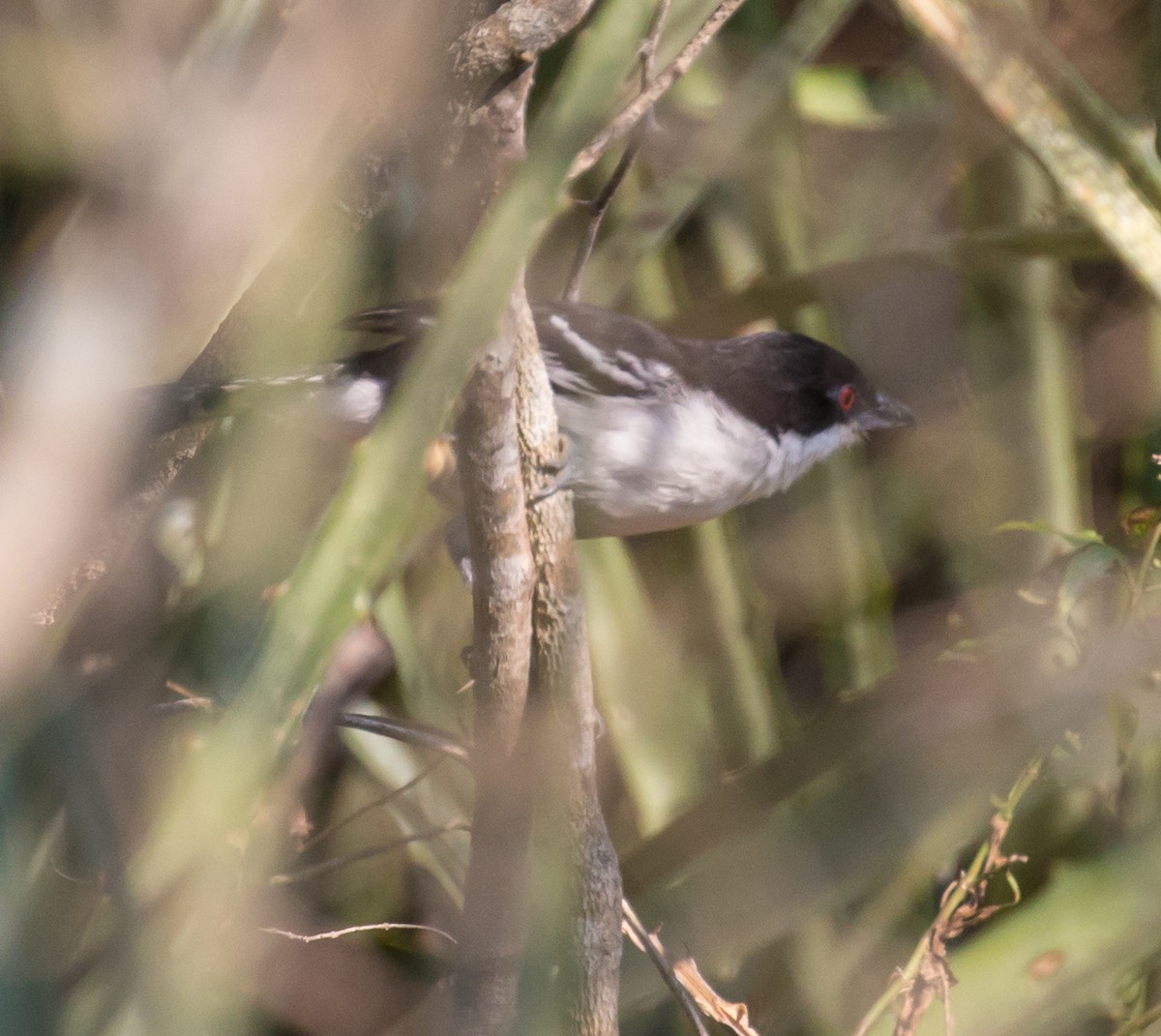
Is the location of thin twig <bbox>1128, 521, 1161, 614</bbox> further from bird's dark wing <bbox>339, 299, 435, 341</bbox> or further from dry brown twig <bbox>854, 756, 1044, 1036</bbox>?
bird's dark wing <bbox>339, 299, 435, 341</bbox>

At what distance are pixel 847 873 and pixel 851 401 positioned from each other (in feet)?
3.63

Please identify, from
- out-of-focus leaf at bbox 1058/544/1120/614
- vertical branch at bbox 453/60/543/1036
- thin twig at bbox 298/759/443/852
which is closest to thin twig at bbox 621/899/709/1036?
vertical branch at bbox 453/60/543/1036

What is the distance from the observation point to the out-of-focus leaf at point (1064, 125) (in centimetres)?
168

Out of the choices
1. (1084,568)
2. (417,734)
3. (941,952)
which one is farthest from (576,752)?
(1084,568)

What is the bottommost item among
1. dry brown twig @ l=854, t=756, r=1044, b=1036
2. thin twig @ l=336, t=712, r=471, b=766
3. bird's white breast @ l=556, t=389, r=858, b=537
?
dry brown twig @ l=854, t=756, r=1044, b=1036

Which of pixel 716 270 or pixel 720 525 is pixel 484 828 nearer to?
pixel 720 525

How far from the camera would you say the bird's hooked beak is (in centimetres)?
267

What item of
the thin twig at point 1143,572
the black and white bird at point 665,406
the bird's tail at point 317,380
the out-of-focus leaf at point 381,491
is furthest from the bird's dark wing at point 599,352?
the out-of-focus leaf at point 381,491

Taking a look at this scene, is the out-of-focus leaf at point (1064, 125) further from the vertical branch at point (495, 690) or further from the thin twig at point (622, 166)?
the vertical branch at point (495, 690)

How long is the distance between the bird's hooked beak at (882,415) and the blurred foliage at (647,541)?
14 cm

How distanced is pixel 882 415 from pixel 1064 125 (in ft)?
3.33

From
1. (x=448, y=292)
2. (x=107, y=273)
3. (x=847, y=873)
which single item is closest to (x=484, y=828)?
(x=847, y=873)

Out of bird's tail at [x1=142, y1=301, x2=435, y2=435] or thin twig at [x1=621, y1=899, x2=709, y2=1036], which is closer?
bird's tail at [x1=142, y1=301, x2=435, y2=435]

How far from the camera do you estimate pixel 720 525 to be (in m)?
2.61
